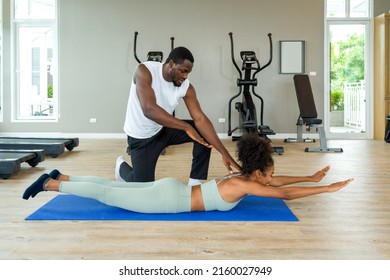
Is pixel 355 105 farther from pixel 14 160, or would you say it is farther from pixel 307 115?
pixel 14 160

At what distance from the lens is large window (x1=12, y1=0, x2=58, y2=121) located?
749cm

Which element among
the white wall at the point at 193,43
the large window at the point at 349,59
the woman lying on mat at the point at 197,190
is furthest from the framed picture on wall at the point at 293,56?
the woman lying on mat at the point at 197,190

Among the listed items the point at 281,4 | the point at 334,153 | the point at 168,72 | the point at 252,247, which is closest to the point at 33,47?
the point at 281,4

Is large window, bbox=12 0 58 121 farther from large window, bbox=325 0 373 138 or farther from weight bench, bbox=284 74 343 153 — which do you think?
large window, bbox=325 0 373 138

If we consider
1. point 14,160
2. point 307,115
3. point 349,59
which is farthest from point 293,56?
point 14,160

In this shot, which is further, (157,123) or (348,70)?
(348,70)

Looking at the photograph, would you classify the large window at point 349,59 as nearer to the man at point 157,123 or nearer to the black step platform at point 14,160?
the black step platform at point 14,160

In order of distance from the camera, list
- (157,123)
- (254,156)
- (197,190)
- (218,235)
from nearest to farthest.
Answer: (218,235) → (254,156) → (197,190) → (157,123)

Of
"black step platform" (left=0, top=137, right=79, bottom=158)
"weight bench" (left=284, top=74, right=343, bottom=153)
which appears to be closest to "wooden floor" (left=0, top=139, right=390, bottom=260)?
"black step platform" (left=0, top=137, right=79, bottom=158)

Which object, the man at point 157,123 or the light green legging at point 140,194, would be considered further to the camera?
the man at point 157,123

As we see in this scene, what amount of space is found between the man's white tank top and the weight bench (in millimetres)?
3177

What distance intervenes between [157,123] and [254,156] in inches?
24.7

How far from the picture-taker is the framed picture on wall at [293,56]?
7152mm

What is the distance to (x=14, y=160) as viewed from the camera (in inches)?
131
